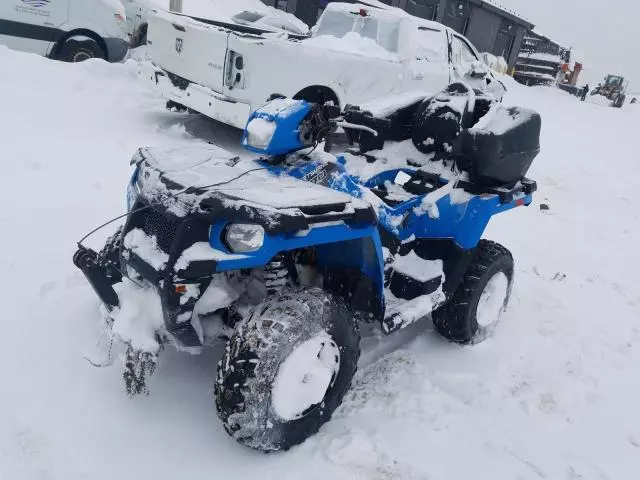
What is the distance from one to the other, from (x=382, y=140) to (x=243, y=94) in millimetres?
2727

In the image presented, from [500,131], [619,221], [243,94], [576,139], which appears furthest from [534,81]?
[500,131]

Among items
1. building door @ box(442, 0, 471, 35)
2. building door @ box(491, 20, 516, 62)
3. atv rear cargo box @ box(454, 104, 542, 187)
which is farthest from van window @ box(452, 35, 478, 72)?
→ building door @ box(491, 20, 516, 62)

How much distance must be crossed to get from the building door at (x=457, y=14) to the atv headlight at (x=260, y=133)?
24.4m

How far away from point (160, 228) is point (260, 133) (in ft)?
2.62

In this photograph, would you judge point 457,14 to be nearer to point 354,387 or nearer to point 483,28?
point 483,28

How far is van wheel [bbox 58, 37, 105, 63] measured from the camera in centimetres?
→ 868

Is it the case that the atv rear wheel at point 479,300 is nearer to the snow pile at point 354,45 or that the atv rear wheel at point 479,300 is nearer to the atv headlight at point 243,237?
the atv headlight at point 243,237

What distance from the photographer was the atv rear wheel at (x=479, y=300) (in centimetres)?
330

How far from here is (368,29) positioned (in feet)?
24.7

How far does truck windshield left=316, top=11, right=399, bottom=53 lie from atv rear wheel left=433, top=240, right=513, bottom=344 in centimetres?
485

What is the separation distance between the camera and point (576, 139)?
12.6 m

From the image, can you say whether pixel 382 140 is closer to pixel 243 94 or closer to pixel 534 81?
pixel 243 94

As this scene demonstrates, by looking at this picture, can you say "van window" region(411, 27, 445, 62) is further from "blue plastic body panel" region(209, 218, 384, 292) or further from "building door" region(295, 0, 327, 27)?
"building door" region(295, 0, 327, 27)

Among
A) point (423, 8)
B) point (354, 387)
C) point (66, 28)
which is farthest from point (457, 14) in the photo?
point (354, 387)
